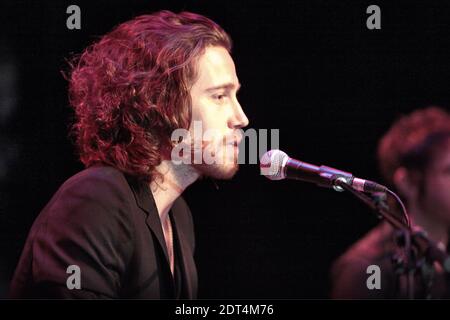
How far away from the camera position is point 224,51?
8.34 ft

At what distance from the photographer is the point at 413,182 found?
9.32 feet

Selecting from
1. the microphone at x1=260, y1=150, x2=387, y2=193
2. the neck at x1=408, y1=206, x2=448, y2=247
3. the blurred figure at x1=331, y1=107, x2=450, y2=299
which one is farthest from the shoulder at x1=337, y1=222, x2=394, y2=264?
the microphone at x1=260, y1=150, x2=387, y2=193

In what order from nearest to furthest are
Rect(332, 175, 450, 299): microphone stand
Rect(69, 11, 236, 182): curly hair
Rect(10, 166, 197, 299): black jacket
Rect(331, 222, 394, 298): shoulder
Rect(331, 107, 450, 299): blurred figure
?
Rect(332, 175, 450, 299): microphone stand, Rect(10, 166, 197, 299): black jacket, Rect(69, 11, 236, 182): curly hair, Rect(331, 222, 394, 298): shoulder, Rect(331, 107, 450, 299): blurred figure

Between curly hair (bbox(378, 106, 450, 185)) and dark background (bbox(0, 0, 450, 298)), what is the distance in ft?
0.14

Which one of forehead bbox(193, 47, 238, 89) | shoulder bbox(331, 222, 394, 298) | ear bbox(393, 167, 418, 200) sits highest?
forehead bbox(193, 47, 238, 89)

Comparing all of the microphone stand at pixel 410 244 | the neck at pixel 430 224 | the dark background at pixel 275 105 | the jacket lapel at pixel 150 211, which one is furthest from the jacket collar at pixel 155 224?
the neck at pixel 430 224

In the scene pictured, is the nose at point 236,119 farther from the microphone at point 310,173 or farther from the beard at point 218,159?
the microphone at point 310,173

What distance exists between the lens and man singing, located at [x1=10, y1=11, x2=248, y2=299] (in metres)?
2.28

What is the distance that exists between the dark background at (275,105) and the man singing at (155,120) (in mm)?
210

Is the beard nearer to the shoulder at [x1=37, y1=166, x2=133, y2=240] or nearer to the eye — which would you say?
the eye

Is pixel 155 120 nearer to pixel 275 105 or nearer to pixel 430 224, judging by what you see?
pixel 275 105

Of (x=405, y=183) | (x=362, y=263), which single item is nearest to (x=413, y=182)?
(x=405, y=183)

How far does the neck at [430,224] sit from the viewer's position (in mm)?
2779
